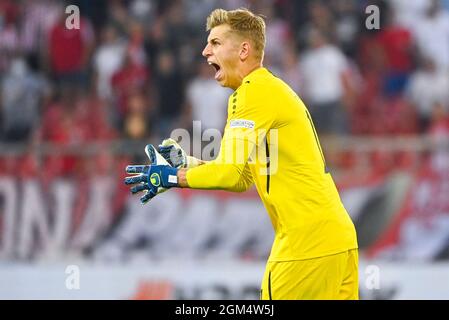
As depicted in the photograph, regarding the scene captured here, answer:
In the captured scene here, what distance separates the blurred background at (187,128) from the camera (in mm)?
12844

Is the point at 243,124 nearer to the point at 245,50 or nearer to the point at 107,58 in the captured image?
the point at 245,50

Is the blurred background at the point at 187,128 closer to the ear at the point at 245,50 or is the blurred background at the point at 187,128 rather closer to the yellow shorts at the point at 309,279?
the yellow shorts at the point at 309,279

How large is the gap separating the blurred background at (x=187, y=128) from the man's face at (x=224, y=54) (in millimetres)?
5858

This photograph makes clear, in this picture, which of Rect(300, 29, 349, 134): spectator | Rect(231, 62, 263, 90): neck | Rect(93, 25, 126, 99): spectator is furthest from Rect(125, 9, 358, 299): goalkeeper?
Rect(93, 25, 126, 99): spectator

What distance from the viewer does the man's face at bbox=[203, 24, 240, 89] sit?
22.0 ft

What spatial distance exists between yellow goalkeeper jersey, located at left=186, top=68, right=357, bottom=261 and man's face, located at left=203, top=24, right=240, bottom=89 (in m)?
0.20

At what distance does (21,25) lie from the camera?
15.8 meters

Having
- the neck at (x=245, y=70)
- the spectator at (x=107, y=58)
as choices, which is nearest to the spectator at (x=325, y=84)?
the spectator at (x=107, y=58)

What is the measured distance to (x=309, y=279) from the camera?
650 centimetres

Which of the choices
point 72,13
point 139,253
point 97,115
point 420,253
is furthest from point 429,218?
point 72,13

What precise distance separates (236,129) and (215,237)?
6.84 metres

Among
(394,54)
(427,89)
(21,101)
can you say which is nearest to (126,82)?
(21,101)

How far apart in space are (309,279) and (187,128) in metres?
7.83
